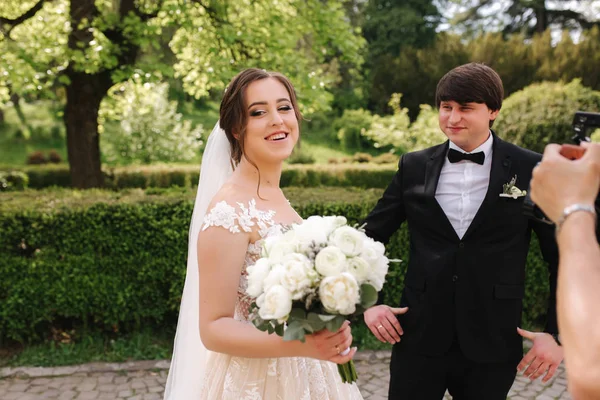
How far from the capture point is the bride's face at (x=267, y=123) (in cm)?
227

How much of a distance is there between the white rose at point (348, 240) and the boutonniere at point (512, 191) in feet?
3.41

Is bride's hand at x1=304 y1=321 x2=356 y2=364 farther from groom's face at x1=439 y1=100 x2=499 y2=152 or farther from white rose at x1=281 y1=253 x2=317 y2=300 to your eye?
groom's face at x1=439 y1=100 x2=499 y2=152

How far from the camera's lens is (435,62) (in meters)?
28.6

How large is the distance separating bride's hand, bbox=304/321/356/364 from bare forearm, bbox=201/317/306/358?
0.17ft

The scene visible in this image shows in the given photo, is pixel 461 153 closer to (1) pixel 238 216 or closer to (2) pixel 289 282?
(1) pixel 238 216

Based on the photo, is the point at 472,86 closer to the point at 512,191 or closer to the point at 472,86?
the point at 472,86

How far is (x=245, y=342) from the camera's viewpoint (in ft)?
6.16

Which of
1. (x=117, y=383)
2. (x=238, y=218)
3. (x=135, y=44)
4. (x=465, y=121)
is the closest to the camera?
(x=238, y=218)

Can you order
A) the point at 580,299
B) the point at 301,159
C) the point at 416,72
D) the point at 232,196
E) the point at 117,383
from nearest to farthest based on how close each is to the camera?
1. the point at 580,299
2. the point at 232,196
3. the point at 117,383
4. the point at 301,159
5. the point at 416,72

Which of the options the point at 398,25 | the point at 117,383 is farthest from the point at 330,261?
the point at 398,25

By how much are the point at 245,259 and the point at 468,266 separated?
106 centimetres

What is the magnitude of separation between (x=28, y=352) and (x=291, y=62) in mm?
5207

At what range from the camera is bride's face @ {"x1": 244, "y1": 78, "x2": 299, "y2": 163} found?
227 cm

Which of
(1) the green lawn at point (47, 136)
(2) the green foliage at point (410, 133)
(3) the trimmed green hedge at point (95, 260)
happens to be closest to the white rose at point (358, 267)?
(3) the trimmed green hedge at point (95, 260)
